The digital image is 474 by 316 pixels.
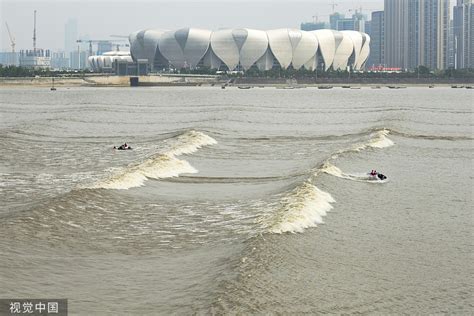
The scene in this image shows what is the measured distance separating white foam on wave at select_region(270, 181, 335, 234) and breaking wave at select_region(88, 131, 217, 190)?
5260mm

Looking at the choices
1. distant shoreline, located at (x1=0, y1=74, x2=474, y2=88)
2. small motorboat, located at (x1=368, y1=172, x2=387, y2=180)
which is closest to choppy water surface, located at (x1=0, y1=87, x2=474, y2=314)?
small motorboat, located at (x1=368, y1=172, x2=387, y2=180)

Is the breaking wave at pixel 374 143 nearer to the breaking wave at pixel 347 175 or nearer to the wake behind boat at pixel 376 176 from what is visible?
the breaking wave at pixel 347 175

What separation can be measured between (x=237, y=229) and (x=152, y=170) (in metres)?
9.85

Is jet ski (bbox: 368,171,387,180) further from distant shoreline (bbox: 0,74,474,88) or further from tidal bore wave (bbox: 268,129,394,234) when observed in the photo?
distant shoreline (bbox: 0,74,474,88)

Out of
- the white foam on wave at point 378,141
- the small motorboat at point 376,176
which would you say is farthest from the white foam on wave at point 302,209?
the white foam on wave at point 378,141

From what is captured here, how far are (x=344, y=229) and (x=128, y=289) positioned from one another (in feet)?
21.6

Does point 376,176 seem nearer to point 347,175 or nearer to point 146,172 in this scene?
point 347,175

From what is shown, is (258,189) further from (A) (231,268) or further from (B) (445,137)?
(B) (445,137)

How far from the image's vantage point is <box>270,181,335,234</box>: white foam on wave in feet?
58.3

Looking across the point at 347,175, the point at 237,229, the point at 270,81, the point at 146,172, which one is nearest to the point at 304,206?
the point at 237,229

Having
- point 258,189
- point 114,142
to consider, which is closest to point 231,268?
point 258,189

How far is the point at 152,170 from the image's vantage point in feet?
88.7

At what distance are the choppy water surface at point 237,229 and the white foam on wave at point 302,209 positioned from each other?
0.07 meters

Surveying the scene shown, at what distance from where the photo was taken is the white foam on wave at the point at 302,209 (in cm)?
1778
